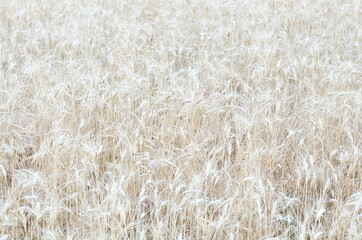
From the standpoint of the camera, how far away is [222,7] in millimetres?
5996

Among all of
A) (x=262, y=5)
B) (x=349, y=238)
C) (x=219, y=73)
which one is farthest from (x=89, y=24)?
(x=349, y=238)

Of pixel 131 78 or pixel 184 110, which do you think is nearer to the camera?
pixel 184 110

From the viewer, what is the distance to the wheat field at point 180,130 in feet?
6.43

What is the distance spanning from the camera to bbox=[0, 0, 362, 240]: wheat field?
1959 millimetres

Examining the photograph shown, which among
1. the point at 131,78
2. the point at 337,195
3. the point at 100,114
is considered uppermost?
the point at 131,78

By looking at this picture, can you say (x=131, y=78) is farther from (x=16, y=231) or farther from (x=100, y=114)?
(x=16, y=231)

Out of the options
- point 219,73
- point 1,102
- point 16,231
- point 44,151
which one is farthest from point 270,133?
point 1,102

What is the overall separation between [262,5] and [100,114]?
4.07 meters

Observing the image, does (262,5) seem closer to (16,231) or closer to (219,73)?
(219,73)

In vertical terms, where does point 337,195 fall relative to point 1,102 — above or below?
below

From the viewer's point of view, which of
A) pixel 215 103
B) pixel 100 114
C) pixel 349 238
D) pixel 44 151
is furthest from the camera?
pixel 215 103

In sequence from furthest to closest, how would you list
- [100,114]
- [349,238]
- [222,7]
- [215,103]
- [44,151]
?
[222,7] < [215,103] < [100,114] < [44,151] < [349,238]

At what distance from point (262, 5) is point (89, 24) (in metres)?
2.76

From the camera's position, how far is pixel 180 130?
107 inches
